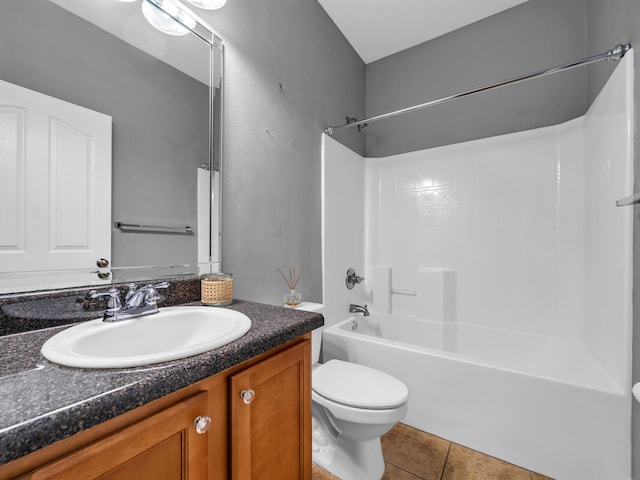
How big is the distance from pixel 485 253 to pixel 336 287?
46.1 inches

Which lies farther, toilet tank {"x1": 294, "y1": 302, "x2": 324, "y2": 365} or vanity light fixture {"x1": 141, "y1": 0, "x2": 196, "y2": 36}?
toilet tank {"x1": 294, "y1": 302, "x2": 324, "y2": 365}

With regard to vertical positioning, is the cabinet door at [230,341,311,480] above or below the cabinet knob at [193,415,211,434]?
below

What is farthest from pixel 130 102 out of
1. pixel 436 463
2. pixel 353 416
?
pixel 436 463

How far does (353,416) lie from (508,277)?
5.28 ft

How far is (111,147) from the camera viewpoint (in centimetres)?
93

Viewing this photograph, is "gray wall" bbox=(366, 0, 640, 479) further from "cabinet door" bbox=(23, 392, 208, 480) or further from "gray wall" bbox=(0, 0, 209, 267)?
"cabinet door" bbox=(23, 392, 208, 480)

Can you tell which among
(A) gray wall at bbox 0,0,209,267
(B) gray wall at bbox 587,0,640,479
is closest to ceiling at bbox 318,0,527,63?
(B) gray wall at bbox 587,0,640,479

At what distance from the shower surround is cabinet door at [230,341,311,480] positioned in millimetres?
996

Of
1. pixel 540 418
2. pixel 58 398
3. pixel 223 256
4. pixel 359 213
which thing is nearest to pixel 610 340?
pixel 540 418

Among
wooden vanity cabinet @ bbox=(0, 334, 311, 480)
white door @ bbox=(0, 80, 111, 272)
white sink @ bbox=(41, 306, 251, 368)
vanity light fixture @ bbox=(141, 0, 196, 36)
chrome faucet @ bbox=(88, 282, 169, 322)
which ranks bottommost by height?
wooden vanity cabinet @ bbox=(0, 334, 311, 480)

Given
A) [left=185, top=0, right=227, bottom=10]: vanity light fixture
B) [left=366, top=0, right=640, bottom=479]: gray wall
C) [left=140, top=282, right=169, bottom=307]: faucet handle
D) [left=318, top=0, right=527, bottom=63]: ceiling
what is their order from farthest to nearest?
[left=318, top=0, right=527, bottom=63]: ceiling → [left=366, top=0, right=640, bottom=479]: gray wall → [left=185, top=0, right=227, bottom=10]: vanity light fixture → [left=140, top=282, right=169, bottom=307]: faucet handle

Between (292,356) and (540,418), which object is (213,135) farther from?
(540,418)

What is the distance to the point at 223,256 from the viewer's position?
1.32 m

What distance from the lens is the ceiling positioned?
80.3 inches
